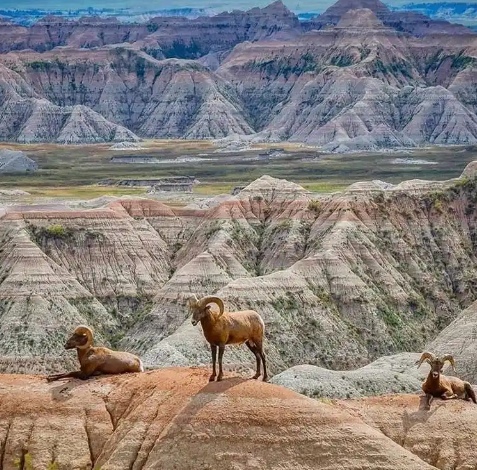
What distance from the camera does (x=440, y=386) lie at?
58125 mm

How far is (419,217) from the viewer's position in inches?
6196

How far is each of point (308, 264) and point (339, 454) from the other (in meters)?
90.0

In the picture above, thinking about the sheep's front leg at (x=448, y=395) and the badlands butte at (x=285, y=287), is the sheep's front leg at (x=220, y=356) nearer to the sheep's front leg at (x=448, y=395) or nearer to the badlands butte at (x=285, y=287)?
the badlands butte at (x=285, y=287)

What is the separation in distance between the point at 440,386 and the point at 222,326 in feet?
31.8

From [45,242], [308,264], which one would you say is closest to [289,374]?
[308,264]

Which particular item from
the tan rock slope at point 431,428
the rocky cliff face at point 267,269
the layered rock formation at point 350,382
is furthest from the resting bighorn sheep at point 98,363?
the rocky cliff face at point 267,269

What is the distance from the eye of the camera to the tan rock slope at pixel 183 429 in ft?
168

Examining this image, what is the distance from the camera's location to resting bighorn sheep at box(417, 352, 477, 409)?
57281mm

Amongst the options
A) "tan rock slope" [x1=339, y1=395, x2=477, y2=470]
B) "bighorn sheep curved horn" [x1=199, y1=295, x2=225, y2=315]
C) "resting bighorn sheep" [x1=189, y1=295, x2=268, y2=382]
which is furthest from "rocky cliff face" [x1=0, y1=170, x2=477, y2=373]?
"bighorn sheep curved horn" [x1=199, y1=295, x2=225, y2=315]

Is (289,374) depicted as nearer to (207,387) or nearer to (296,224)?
(207,387)

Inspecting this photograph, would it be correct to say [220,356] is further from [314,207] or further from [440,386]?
[314,207]

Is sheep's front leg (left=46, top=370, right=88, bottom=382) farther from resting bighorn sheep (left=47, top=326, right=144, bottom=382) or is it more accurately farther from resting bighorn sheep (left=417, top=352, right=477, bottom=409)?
resting bighorn sheep (left=417, top=352, right=477, bottom=409)

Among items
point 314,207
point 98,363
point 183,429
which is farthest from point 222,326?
point 314,207

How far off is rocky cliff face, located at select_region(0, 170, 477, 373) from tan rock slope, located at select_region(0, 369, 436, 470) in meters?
63.4
